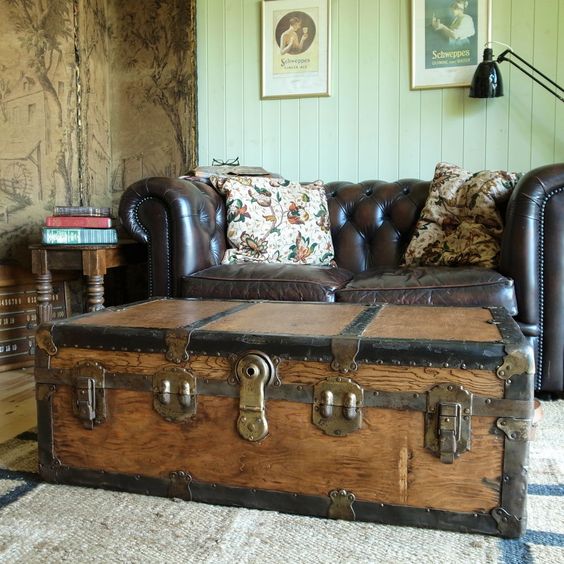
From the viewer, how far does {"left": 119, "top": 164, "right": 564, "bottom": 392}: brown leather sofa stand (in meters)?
2.02

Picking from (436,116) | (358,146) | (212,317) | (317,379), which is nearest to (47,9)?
(358,146)

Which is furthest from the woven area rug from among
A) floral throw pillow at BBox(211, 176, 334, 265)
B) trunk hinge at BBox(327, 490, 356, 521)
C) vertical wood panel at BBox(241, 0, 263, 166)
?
vertical wood panel at BBox(241, 0, 263, 166)

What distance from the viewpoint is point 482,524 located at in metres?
1.13

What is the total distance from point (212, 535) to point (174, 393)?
0.31 m

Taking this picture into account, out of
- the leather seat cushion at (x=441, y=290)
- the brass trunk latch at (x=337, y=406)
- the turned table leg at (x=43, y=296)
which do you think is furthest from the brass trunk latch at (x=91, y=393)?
the turned table leg at (x=43, y=296)

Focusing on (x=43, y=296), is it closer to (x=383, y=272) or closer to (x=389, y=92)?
(x=383, y=272)

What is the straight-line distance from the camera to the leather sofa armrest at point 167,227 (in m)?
2.30

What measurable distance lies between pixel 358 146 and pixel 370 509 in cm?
235

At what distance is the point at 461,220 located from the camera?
8.18 feet

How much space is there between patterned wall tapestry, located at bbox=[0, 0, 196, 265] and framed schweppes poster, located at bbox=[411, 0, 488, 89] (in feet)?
4.10

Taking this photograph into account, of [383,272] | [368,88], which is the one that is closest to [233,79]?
[368,88]

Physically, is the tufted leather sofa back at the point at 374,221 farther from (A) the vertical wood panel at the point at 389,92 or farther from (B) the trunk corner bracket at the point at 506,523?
(B) the trunk corner bracket at the point at 506,523

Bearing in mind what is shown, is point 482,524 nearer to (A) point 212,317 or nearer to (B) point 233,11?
(A) point 212,317

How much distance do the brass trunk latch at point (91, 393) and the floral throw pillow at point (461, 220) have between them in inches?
61.5
